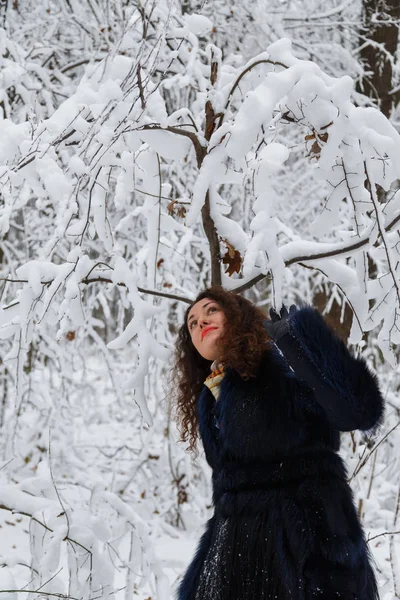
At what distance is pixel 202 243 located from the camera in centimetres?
433

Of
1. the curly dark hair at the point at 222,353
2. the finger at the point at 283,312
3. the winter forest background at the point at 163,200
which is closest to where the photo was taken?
the winter forest background at the point at 163,200

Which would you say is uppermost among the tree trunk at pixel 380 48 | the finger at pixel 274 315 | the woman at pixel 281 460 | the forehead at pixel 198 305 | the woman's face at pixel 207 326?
the tree trunk at pixel 380 48

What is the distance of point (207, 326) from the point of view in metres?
2.04

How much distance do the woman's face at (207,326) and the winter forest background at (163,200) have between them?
107mm

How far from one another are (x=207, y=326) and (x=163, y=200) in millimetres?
1163

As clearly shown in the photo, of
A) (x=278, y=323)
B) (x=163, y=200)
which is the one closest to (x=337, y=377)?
(x=278, y=323)

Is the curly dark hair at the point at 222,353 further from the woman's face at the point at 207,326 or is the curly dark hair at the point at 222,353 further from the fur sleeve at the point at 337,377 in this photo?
the fur sleeve at the point at 337,377

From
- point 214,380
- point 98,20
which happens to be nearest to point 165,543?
point 214,380

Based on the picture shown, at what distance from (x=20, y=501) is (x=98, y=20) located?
10.8ft

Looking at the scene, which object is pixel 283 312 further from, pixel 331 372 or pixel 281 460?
pixel 281 460

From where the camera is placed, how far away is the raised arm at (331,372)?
5.49 feet

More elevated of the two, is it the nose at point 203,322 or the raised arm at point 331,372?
the nose at point 203,322

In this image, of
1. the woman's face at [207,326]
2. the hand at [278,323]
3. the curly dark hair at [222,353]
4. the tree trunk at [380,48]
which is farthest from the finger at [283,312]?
the tree trunk at [380,48]

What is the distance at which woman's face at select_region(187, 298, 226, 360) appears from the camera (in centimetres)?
203
